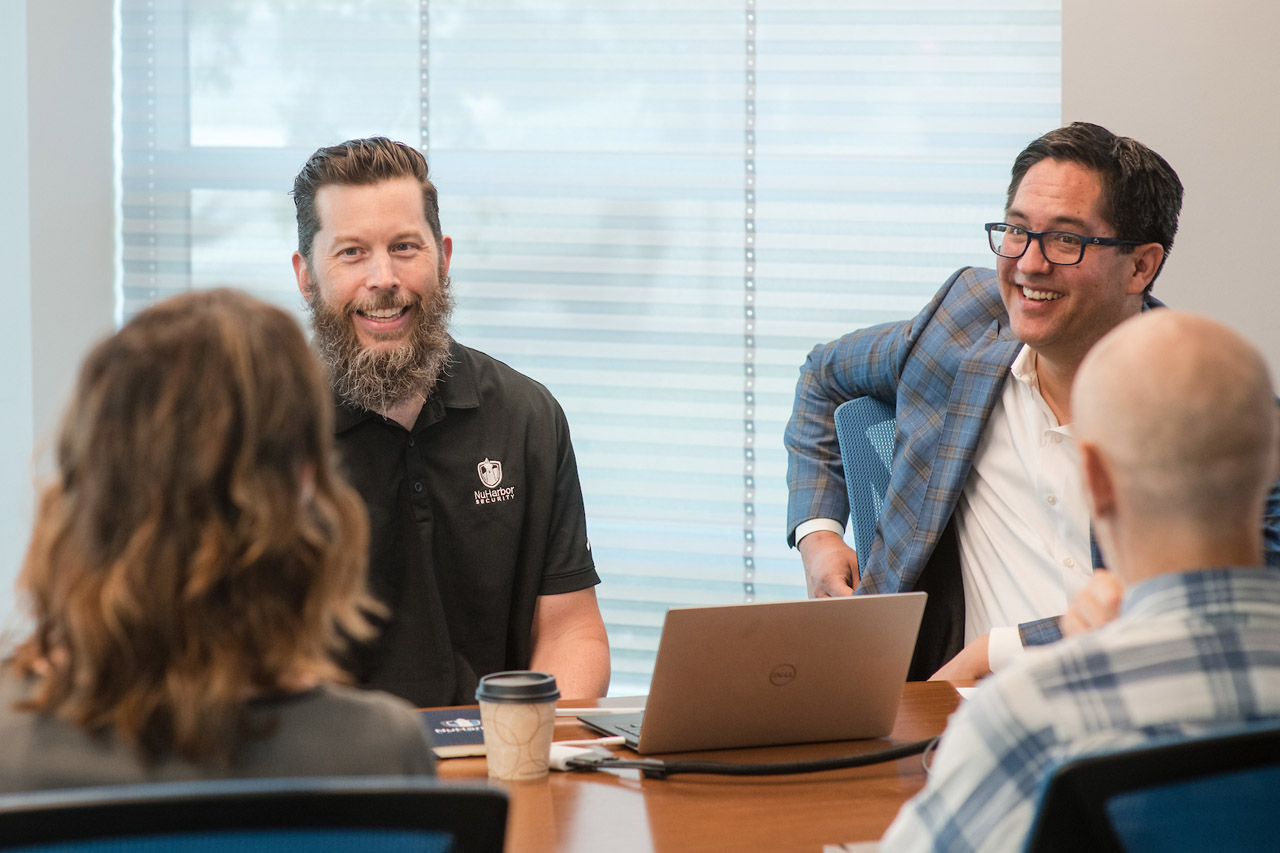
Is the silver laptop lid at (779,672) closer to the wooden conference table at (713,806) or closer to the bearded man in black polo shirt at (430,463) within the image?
the wooden conference table at (713,806)

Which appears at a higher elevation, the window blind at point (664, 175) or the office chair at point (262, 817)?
the window blind at point (664, 175)

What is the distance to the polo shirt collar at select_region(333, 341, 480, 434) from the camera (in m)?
2.39

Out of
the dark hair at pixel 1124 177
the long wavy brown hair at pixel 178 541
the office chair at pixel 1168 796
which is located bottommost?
the office chair at pixel 1168 796

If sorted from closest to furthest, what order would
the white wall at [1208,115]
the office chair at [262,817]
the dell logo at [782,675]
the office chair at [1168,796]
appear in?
the office chair at [262,817]
the office chair at [1168,796]
the dell logo at [782,675]
the white wall at [1208,115]

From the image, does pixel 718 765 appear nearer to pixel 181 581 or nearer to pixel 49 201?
pixel 181 581

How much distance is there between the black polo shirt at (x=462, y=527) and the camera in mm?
2338

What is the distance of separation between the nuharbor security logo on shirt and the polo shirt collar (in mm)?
127

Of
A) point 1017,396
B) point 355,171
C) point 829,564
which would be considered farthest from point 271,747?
point 1017,396

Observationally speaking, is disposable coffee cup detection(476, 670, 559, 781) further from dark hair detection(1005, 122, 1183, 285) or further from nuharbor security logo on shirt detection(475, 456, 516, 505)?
dark hair detection(1005, 122, 1183, 285)

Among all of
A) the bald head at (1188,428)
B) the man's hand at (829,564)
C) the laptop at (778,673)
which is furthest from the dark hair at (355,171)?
the bald head at (1188,428)

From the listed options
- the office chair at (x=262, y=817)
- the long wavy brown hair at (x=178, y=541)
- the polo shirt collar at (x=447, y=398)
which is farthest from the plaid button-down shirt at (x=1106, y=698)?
the polo shirt collar at (x=447, y=398)

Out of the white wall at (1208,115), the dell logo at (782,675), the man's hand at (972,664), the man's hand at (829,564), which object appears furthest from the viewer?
the white wall at (1208,115)

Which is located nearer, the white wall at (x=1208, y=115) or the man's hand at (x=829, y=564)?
the man's hand at (x=829, y=564)

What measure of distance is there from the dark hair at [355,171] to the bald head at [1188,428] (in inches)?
68.0
